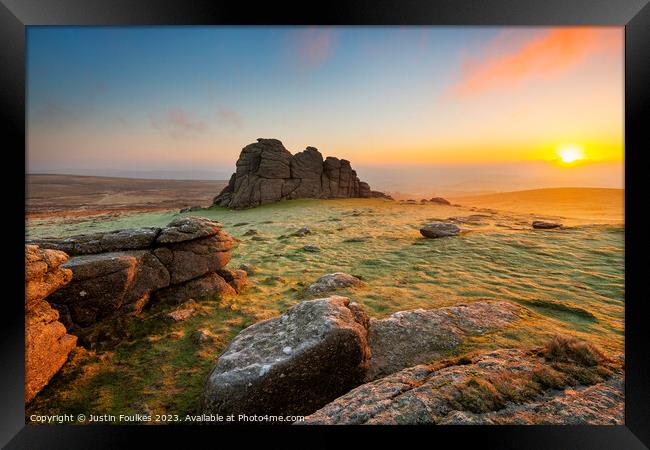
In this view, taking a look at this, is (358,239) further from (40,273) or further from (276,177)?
(276,177)

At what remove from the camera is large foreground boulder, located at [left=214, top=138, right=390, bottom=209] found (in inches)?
1470

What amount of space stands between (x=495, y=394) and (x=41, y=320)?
809 centimetres

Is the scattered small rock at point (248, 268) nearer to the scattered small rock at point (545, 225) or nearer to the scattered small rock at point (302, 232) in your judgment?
the scattered small rock at point (302, 232)

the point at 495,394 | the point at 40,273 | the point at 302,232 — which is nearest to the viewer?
the point at 495,394

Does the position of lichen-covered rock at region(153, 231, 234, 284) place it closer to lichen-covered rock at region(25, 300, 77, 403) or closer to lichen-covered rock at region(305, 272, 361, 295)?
lichen-covered rock at region(25, 300, 77, 403)

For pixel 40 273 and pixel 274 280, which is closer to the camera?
pixel 40 273

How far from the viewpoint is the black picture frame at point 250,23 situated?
455 cm

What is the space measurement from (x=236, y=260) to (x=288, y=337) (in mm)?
8302

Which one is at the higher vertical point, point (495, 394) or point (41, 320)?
point (41, 320)

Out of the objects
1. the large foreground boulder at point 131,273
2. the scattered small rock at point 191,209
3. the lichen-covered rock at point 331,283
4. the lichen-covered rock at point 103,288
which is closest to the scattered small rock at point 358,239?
the lichen-covered rock at point 331,283

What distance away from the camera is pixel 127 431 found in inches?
181

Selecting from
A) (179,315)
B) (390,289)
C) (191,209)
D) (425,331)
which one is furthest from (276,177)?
(425,331)

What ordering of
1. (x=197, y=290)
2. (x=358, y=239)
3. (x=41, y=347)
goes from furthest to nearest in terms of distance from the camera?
1. (x=358, y=239)
2. (x=197, y=290)
3. (x=41, y=347)

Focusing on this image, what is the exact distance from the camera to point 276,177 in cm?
3869
